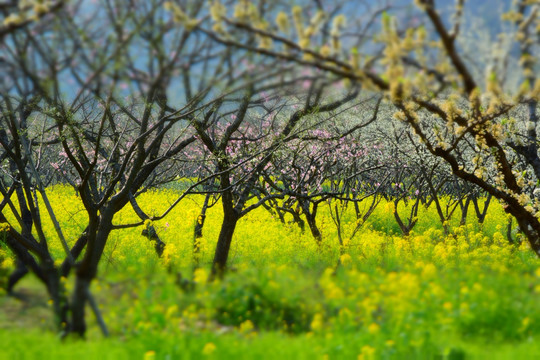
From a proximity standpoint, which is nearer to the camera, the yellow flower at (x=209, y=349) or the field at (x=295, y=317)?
the yellow flower at (x=209, y=349)

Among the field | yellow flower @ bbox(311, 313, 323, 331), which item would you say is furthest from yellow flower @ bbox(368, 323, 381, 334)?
yellow flower @ bbox(311, 313, 323, 331)

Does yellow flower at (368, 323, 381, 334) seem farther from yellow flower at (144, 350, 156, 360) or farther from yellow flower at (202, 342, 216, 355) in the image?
yellow flower at (144, 350, 156, 360)

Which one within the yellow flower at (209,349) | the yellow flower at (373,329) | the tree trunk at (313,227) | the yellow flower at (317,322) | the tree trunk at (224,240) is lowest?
the yellow flower at (373,329)

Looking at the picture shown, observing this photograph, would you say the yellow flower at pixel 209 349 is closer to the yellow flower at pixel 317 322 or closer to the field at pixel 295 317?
the field at pixel 295 317

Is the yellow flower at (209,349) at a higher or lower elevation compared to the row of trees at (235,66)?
lower

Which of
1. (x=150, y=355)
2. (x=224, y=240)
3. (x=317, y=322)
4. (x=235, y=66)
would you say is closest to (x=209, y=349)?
(x=150, y=355)

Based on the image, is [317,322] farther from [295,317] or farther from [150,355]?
[150,355]

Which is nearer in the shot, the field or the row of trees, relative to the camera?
the row of trees

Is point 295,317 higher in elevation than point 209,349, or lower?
higher

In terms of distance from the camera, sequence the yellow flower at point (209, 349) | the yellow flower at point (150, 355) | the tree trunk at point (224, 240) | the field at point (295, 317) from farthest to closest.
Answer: the tree trunk at point (224, 240), the field at point (295, 317), the yellow flower at point (209, 349), the yellow flower at point (150, 355)

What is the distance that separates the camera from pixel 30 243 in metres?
7.04

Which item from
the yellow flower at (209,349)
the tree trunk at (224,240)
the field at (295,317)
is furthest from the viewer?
the tree trunk at (224,240)

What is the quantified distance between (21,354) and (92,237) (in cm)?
320

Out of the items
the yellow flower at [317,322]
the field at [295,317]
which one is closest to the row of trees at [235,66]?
the field at [295,317]
